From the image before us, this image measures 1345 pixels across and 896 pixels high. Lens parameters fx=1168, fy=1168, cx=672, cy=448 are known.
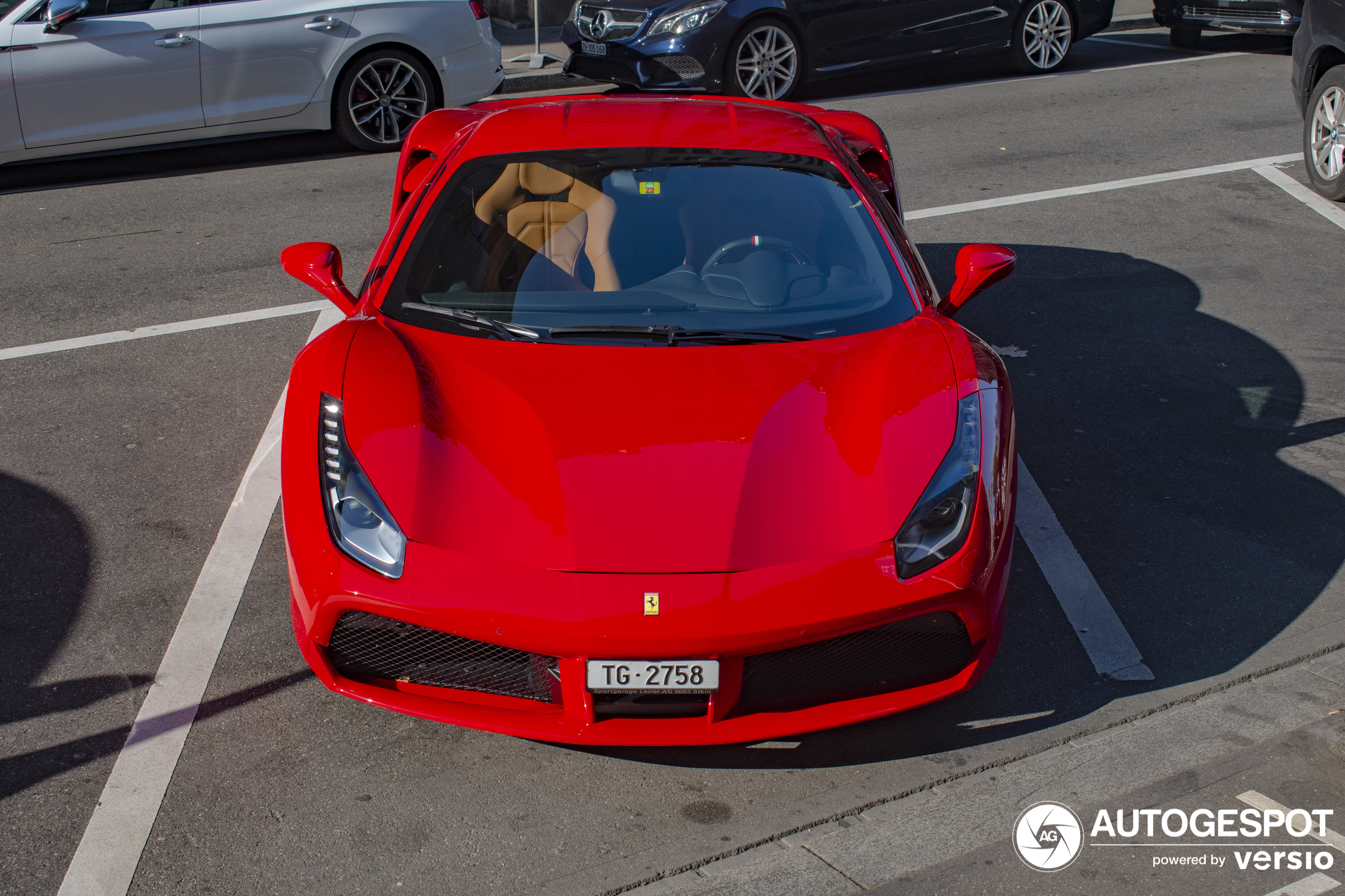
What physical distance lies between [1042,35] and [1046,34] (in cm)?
5

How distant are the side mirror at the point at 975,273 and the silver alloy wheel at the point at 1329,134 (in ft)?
16.9

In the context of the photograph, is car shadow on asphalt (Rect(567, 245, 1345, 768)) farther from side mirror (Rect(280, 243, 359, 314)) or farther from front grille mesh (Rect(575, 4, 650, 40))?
front grille mesh (Rect(575, 4, 650, 40))

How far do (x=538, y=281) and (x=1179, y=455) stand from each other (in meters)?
2.67

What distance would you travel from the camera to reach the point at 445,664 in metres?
2.75

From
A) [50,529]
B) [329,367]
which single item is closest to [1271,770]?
[329,367]

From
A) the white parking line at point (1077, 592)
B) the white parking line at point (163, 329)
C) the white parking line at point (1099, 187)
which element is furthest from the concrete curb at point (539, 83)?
the white parking line at point (1077, 592)

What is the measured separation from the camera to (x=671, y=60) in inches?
402

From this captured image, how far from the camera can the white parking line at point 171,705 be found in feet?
8.74

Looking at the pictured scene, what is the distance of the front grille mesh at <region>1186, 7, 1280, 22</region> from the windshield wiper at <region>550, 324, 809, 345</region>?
1115 cm

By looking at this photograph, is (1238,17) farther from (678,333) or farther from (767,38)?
(678,333)

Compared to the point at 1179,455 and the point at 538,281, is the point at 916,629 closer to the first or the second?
the point at 538,281

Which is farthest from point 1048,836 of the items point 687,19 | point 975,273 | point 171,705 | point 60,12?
point 687,19

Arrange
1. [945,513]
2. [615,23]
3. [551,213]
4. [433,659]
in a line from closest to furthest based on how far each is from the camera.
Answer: [433,659] < [945,513] < [551,213] < [615,23]

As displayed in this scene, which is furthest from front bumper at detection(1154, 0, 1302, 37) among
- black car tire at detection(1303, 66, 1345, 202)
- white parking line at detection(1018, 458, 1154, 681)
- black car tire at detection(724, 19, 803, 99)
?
white parking line at detection(1018, 458, 1154, 681)
